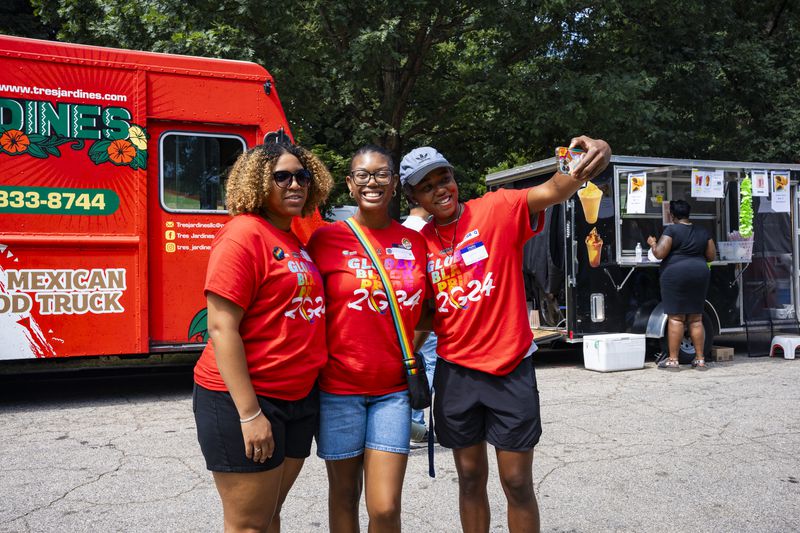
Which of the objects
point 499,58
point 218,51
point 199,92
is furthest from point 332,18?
point 199,92

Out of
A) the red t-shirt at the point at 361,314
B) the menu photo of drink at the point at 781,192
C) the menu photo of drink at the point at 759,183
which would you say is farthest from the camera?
the menu photo of drink at the point at 781,192

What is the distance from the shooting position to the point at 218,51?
9977 mm

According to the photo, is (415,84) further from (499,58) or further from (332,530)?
(332,530)

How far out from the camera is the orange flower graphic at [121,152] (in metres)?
6.55

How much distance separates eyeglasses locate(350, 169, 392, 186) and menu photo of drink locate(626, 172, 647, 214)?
6597 millimetres

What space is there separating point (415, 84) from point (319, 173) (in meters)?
11.4

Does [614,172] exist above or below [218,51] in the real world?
below

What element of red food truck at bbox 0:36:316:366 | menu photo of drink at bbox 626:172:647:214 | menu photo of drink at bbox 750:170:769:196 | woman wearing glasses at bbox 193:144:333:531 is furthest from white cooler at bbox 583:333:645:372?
woman wearing glasses at bbox 193:144:333:531

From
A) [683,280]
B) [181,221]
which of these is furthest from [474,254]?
[683,280]

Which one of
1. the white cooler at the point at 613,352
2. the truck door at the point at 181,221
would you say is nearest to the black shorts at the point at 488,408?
the truck door at the point at 181,221

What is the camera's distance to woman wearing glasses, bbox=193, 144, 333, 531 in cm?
230

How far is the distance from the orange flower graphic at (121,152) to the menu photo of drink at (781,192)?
8132 mm

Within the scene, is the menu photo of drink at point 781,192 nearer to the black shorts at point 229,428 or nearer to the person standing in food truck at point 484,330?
the person standing in food truck at point 484,330

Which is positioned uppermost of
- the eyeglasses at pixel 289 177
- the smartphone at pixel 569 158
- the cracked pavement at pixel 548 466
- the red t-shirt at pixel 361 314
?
the smartphone at pixel 569 158
